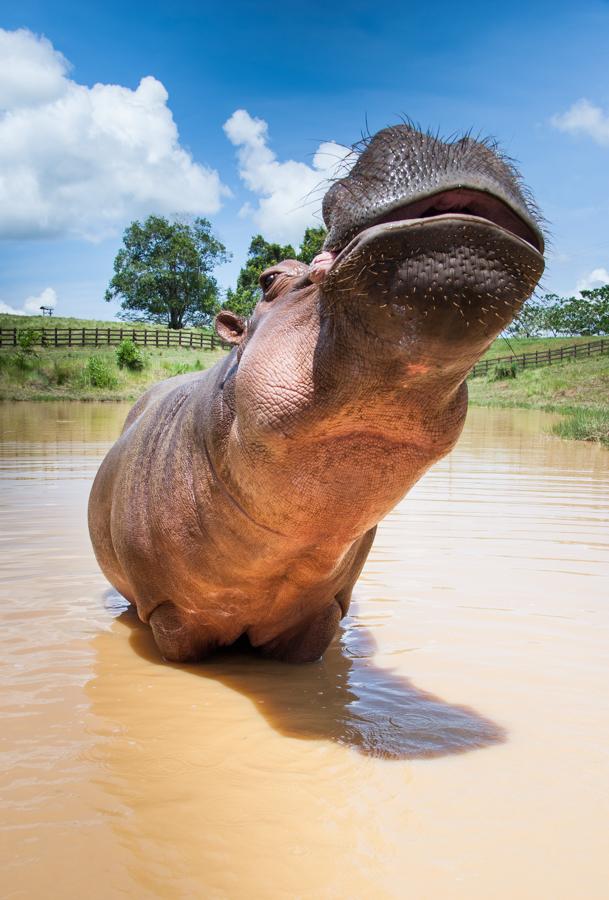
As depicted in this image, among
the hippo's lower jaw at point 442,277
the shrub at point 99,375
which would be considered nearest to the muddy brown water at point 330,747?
the hippo's lower jaw at point 442,277

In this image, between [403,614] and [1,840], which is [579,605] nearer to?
[403,614]

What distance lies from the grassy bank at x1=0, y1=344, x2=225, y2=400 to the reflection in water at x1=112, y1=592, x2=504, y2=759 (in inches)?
1242

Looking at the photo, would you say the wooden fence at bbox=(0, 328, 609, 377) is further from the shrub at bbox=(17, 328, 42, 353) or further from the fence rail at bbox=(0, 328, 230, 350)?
the shrub at bbox=(17, 328, 42, 353)

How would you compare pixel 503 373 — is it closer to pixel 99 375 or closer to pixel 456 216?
pixel 99 375

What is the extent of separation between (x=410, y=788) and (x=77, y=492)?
23.7 ft

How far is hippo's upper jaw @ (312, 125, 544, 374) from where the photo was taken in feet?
7.07

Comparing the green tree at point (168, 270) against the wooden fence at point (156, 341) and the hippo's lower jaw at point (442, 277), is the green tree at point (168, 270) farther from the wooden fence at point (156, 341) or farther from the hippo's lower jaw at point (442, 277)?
the hippo's lower jaw at point (442, 277)

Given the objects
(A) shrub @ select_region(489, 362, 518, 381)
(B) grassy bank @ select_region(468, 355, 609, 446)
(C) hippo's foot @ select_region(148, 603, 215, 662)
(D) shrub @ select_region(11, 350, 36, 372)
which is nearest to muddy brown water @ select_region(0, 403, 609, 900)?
(C) hippo's foot @ select_region(148, 603, 215, 662)

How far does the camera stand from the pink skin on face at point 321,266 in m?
2.57

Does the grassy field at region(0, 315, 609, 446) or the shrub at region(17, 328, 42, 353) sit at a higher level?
the shrub at region(17, 328, 42, 353)

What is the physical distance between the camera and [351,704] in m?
3.83

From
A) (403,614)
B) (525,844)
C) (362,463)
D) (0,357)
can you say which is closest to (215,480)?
(362,463)

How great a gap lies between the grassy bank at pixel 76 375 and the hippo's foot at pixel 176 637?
31.5 metres

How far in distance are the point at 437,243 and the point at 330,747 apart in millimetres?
2141
